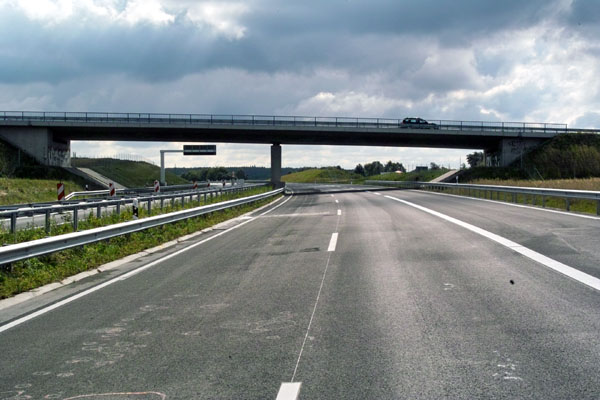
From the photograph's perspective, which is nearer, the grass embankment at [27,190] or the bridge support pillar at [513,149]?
the grass embankment at [27,190]

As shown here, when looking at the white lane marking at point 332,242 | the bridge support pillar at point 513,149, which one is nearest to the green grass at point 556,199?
the white lane marking at point 332,242

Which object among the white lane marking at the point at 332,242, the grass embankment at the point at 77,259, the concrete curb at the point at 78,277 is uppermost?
the white lane marking at the point at 332,242

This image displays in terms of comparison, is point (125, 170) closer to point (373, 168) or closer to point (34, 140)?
point (34, 140)

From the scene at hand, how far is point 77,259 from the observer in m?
10.3

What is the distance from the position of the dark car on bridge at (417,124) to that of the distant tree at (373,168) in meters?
131

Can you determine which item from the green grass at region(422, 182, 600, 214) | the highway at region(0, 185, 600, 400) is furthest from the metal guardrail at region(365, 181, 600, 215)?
the highway at region(0, 185, 600, 400)

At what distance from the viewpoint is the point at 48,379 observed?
4.39m

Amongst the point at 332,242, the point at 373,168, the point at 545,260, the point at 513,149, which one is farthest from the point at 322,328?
the point at 373,168

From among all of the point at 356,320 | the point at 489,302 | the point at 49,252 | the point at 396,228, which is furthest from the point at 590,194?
the point at 49,252

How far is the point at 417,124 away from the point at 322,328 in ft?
171

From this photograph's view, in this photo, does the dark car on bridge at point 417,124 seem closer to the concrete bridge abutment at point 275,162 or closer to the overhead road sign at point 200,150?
the concrete bridge abutment at point 275,162

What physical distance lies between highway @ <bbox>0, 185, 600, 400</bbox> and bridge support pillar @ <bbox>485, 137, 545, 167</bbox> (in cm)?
5358

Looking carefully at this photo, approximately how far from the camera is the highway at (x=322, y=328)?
4.13 m

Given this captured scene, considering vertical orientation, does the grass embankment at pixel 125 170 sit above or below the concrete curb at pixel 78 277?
above
